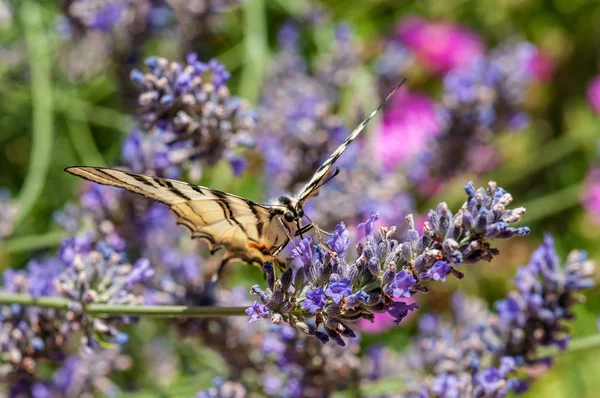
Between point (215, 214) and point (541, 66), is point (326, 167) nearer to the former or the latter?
point (215, 214)

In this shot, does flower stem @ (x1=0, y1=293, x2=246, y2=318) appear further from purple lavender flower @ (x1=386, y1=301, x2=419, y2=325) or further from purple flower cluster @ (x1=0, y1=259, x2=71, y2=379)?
purple lavender flower @ (x1=386, y1=301, x2=419, y2=325)

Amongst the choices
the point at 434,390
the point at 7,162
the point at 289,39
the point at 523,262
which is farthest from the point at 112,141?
the point at 434,390

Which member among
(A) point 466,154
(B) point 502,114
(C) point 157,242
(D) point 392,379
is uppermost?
(B) point 502,114

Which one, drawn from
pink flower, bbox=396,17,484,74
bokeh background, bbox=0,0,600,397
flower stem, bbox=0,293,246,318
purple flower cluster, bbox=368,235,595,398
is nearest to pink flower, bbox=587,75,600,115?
bokeh background, bbox=0,0,600,397

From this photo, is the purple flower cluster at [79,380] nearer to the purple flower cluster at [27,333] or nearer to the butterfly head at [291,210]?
the purple flower cluster at [27,333]

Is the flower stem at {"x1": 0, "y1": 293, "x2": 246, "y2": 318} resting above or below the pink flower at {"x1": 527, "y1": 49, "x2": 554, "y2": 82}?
below

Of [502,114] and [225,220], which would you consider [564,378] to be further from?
[225,220]

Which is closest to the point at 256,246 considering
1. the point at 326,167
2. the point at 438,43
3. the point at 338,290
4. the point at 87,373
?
the point at 326,167
